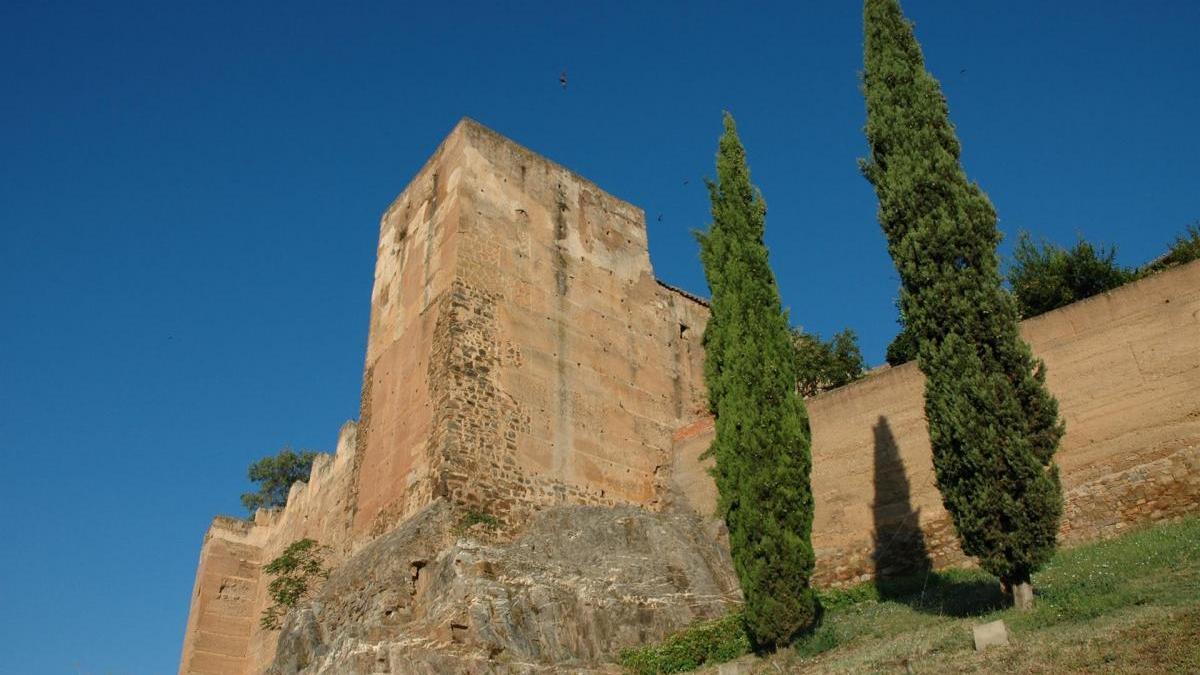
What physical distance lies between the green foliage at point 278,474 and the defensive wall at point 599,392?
1553 centimetres

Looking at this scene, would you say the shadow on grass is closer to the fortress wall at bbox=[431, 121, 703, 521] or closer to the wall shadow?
the wall shadow

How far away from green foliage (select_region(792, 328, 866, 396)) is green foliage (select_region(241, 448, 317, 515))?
19295 mm

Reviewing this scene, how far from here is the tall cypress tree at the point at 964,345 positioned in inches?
419

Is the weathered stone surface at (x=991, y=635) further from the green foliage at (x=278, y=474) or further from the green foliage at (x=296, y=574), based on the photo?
the green foliage at (x=278, y=474)

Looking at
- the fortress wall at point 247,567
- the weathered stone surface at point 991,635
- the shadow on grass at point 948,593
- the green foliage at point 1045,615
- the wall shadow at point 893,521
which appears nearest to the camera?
the green foliage at point 1045,615

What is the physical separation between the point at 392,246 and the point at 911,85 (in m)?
10.1

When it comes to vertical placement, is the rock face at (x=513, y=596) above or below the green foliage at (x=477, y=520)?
below

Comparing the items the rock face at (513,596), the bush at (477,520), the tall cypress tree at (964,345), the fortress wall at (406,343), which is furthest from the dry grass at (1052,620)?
the fortress wall at (406,343)

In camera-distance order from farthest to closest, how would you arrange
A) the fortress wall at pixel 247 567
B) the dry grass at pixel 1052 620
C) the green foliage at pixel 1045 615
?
the fortress wall at pixel 247 567
the green foliage at pixel 1045 615
the dry grass at pixel 1052 620

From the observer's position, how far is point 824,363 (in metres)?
24.5

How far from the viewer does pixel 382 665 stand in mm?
12633

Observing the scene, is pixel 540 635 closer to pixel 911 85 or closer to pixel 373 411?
pixel 373 411

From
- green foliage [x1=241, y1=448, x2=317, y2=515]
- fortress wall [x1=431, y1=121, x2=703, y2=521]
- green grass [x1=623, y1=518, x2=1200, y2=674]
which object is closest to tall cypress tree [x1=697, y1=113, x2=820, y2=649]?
green grass [x1=623, y1=518, x2=1200, y2=674]

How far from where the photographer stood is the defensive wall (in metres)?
13.9
